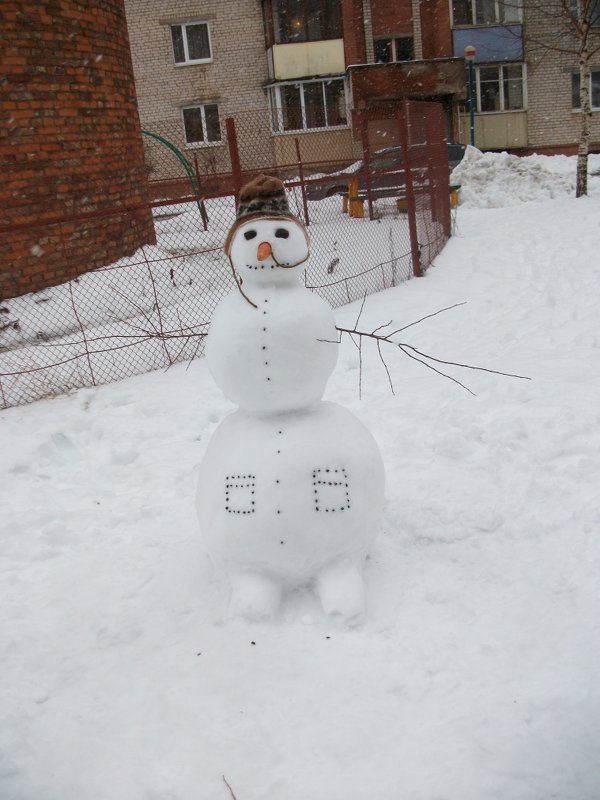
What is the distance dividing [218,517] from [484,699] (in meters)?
1.26

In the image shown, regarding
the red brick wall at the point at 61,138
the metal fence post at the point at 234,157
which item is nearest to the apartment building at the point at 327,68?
the red brick wall at the point at 61,138

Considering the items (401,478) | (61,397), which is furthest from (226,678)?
(61,397)

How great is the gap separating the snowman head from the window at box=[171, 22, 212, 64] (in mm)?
23136

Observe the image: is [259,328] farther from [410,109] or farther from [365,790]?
[410,109]

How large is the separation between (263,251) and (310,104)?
22.6 meters

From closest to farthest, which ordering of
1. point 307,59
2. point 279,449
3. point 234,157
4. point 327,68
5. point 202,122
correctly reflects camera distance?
point 279,449 → point 234,157 → point 307,59 → point 327,68 → point 202,122

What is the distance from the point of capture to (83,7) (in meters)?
8.85

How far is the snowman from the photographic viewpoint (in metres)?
3.02

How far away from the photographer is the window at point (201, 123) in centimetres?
2408

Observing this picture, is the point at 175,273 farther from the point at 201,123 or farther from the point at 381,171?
the point at 201,123

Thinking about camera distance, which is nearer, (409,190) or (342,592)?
→ (342,592)

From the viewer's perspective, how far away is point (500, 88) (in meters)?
24.1

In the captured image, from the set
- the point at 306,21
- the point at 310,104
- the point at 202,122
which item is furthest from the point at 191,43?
the point at 310,104

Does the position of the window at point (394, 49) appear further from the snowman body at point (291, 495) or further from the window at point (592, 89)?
the snowman body at point (291, 495)
